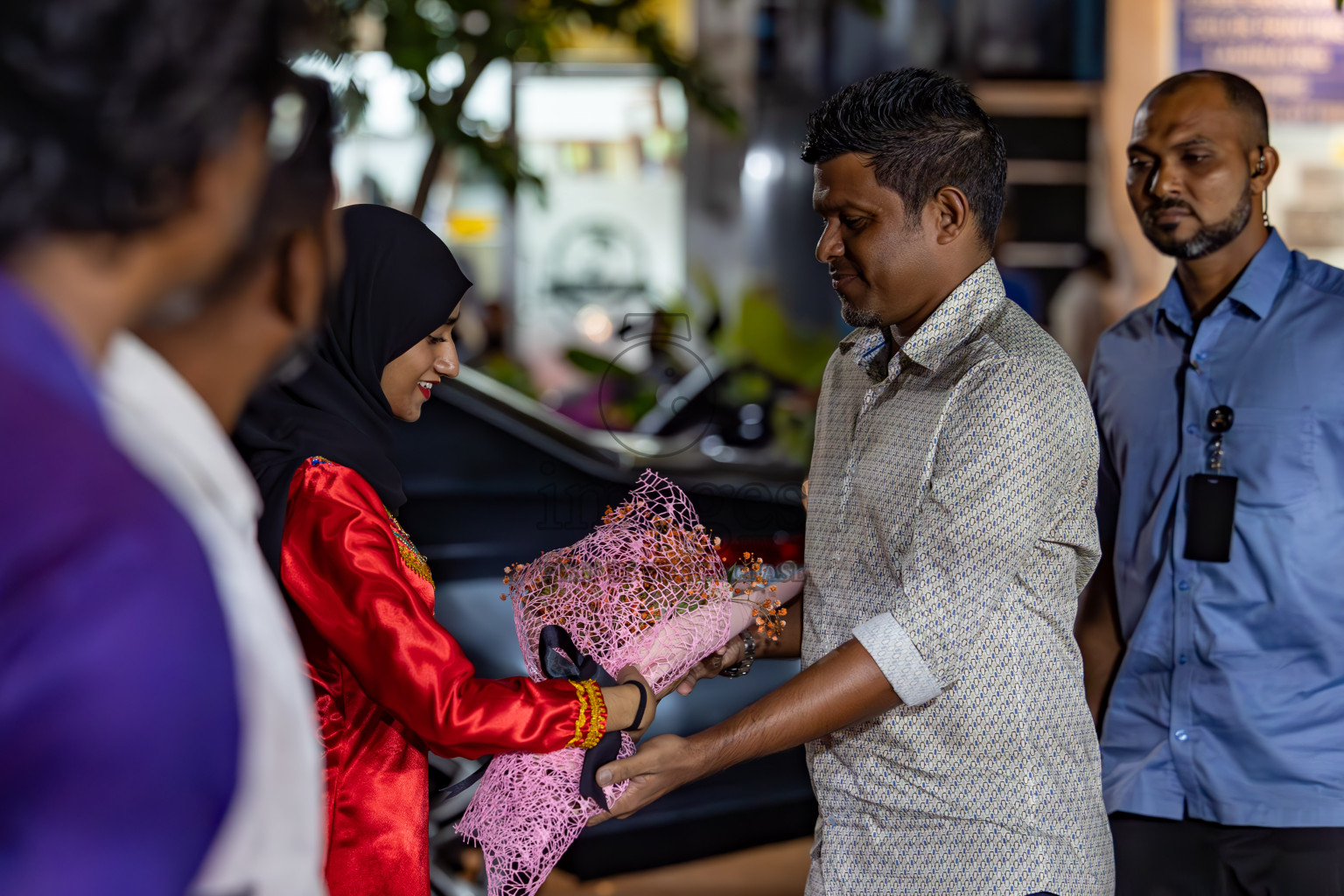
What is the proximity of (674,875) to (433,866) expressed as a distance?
0.84 meters

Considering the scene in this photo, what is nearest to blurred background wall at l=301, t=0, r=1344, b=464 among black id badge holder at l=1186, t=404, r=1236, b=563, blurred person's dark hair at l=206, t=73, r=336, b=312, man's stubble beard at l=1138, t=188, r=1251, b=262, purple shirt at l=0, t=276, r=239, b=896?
man's stubble beard at l=1138, t=188, r=1251, b=262

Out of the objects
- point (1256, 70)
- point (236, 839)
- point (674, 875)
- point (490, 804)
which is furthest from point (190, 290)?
point (1256, 70)

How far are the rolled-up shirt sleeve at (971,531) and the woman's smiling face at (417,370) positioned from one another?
66cm

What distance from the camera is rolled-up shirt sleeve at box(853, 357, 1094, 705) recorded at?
57.2 inches

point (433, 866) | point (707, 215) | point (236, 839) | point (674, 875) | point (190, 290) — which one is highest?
point (190, 290)

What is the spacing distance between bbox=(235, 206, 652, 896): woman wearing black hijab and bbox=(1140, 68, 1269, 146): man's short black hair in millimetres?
1288

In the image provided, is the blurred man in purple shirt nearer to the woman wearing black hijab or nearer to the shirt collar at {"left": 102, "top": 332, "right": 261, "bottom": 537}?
the shirt collar at {"left": 102, "top": 332, "right": 261, "bottom": 537}

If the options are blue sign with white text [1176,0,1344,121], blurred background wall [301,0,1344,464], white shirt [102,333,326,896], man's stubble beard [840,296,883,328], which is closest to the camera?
white shirt [102,333,326,896]

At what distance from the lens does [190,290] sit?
678mm

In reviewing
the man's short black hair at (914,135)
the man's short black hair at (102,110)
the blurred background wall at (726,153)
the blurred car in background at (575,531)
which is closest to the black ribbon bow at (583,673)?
the man's short black hair at (914,135)

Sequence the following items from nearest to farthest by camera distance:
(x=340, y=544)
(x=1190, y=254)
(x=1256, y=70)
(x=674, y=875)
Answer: (x=340, y=544)
(x=1190, y=254)
(x=674, y=875)
(x=1256, y=70)

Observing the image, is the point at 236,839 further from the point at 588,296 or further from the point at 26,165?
the point at 588,296

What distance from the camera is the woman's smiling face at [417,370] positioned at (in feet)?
5.41

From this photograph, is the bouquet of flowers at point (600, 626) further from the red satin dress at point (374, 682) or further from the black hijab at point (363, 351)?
the black hijab at point (363, 351)
